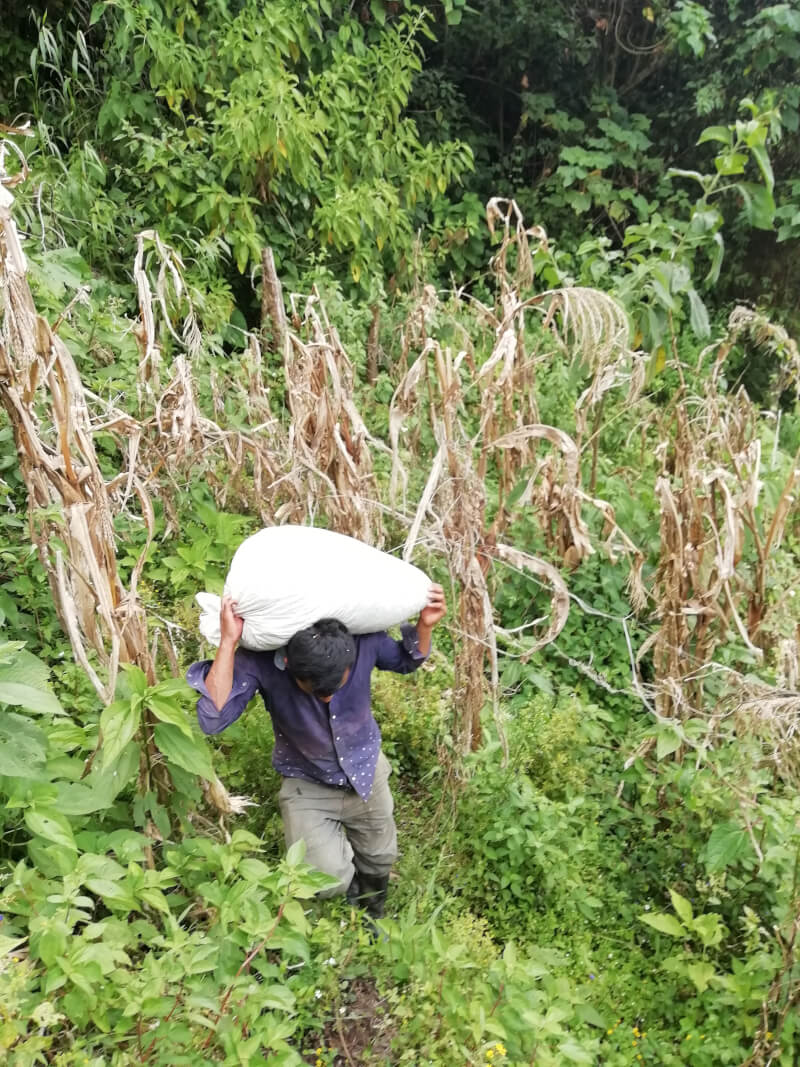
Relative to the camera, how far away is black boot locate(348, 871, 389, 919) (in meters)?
2.29

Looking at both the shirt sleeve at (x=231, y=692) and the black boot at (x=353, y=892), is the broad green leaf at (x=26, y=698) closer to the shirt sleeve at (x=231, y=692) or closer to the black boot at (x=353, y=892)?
the shirt sleeve at (x=231, y=692)

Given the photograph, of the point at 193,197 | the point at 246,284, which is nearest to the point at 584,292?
the point at 193,197

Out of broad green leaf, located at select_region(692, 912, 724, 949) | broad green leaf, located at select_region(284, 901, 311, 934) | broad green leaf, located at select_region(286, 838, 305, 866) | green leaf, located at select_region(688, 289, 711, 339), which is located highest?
green leaf, located at select_region(688, 289, 711, 339)

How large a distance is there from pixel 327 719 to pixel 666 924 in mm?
1094

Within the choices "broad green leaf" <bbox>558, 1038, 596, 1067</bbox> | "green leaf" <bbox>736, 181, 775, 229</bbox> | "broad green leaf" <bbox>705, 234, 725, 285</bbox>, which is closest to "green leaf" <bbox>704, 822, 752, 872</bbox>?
"broad green leaf" <bbox>558, 1038, 596, 1067</bbox>

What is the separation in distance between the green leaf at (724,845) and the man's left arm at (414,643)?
3.07ft

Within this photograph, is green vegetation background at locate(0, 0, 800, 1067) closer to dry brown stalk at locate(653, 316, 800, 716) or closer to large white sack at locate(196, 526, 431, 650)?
dry brown stalk at locate(653, 316, 800, 716)

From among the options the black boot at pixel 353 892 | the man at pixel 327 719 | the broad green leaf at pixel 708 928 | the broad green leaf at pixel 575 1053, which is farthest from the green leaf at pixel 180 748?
the broad green leaf at pixel 708 928

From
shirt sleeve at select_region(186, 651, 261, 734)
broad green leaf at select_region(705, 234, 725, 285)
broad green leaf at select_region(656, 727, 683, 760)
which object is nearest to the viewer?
shirt sleeve at select_region(186, 651, 261, 734)

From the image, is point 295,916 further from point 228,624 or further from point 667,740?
point 667,740

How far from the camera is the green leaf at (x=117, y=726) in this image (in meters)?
1.58

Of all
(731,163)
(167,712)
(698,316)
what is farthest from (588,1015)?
(731,163)

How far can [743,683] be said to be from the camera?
220cm

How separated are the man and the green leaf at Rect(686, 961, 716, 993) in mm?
843
